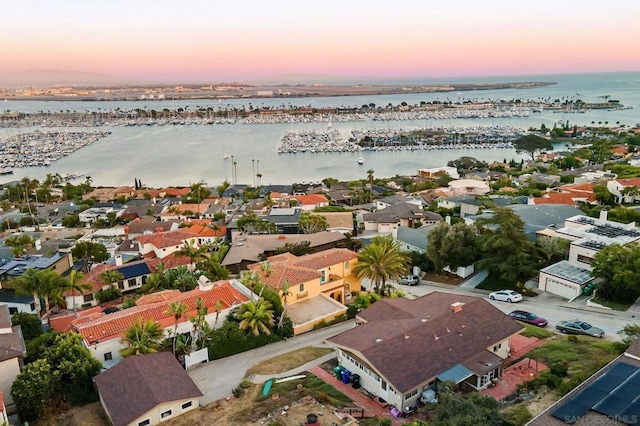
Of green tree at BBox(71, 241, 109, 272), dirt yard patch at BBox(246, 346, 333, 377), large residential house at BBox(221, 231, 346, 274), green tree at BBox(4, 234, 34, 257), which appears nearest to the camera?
dirt yard patch at BBox(246, 346, 333, 377)

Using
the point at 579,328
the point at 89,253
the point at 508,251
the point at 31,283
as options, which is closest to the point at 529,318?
the point at 579,328

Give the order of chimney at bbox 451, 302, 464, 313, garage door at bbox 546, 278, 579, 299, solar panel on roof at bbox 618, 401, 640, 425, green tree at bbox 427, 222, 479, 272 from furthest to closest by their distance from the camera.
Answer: green tree at bbox 427, 222, 479, 272 < garage door at bbox 546, 278, 579, 299 < chimney at bbox 451, 302, 464, 313 < solar panel on roof at bbox 618, 401, 640, 425

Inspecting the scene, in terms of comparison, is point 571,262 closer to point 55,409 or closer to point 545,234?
point 545,234

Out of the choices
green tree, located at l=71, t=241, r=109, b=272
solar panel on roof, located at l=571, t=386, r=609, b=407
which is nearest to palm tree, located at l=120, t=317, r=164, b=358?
solar panel on roof, located at l=571, t=386, r=609, b=407

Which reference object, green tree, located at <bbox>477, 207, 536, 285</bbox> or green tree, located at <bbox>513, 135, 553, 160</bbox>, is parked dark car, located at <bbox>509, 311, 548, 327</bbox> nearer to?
green tree, located at <bbox>477, 207, 536, 285</bbox>

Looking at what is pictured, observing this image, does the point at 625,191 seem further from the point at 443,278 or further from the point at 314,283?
the point at 314,283
